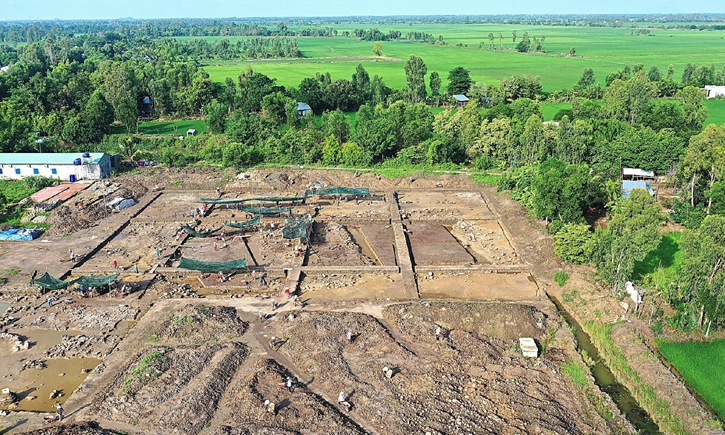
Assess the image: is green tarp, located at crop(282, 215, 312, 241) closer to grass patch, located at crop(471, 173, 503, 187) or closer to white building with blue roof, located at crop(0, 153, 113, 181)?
grass patch, located at crop(471, 173, 503, 187)

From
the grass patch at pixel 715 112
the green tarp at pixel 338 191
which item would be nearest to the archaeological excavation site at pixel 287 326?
the green tarp at pixel 338 191

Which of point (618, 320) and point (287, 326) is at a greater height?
point (618, 320)

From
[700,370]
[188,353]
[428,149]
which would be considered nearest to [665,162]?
[428,149]

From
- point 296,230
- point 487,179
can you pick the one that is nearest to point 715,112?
Result: point 487,179

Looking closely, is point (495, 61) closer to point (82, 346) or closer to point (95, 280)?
point (95, 280)

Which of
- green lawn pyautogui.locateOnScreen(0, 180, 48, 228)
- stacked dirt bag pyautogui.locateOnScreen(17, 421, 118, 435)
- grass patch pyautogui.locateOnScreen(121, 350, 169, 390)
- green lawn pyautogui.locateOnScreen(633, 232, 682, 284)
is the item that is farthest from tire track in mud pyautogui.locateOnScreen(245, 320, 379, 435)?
green lawn pyautogui.locateOnScreen(0, 180, 48, 228)

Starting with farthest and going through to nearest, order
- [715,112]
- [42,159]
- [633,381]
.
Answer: [715,112], [42,159], [633,381]
